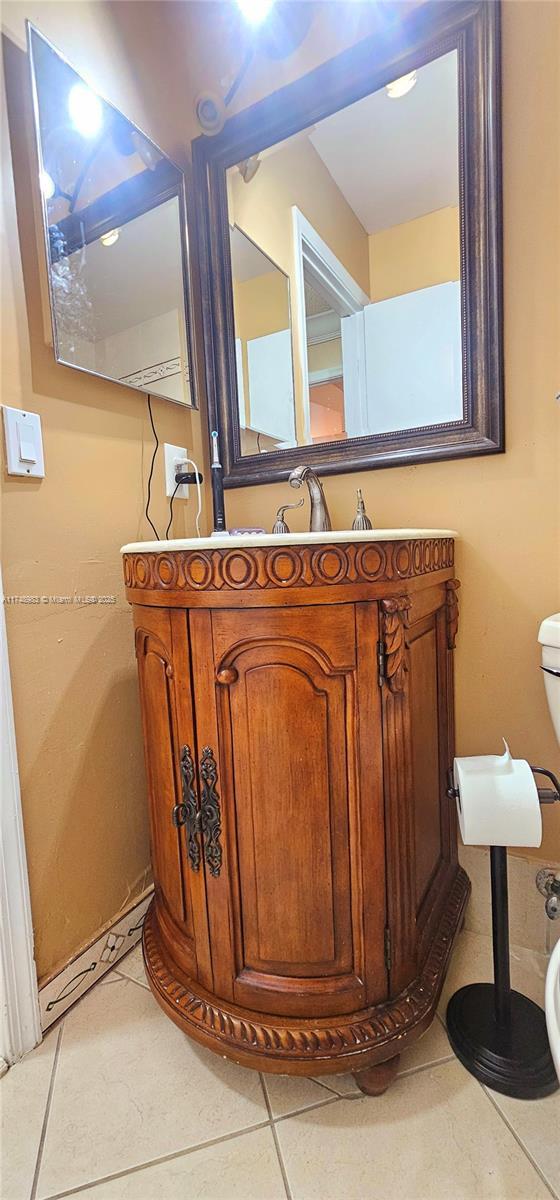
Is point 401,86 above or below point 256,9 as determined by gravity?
below

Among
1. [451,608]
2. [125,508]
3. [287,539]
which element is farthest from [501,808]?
[125,508]

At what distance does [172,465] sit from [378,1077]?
1.23 metres

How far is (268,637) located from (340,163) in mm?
1101

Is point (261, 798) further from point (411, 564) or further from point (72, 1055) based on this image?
point (72, 1055)

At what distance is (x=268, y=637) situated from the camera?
666 mm

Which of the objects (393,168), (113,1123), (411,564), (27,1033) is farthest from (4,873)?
(393,168)

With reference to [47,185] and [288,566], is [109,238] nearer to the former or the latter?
[47,185]

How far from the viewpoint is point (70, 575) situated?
97 centimetres

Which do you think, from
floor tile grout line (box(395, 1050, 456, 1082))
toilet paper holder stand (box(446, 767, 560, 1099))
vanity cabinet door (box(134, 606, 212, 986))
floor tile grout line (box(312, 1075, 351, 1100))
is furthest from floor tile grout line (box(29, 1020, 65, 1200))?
toilet paper holder stand (box(446, 767, 560, 1099))

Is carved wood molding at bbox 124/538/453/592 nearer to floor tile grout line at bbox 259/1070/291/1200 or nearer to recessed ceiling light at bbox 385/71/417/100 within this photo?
floor tile grout line at bbox 259/1070/291/1200

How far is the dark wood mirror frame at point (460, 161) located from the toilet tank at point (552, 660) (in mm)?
371

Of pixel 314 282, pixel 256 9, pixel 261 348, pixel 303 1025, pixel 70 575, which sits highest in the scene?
pixel 256 9

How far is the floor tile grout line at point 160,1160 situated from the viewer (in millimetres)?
640

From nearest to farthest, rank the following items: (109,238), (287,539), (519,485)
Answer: (287,539)
(519,485)
(109,238)
